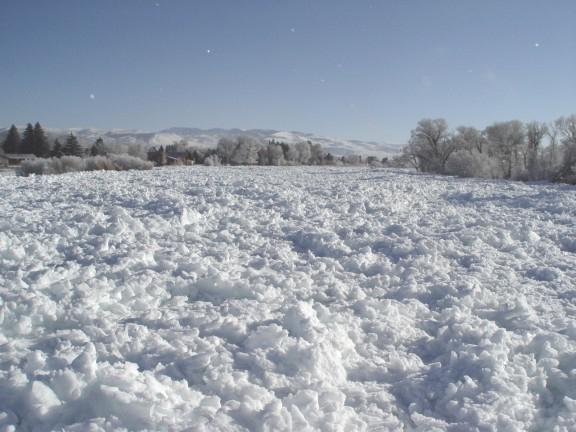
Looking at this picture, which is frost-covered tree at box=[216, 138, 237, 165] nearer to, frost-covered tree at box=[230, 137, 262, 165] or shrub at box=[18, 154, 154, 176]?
frost-covered tree at box=[230, 137, 262, 165]

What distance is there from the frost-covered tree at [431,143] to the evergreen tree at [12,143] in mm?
58728

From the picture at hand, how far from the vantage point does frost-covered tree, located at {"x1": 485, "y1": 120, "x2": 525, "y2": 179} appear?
50150mm

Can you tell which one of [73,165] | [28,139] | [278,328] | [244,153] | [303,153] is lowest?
[278,328]

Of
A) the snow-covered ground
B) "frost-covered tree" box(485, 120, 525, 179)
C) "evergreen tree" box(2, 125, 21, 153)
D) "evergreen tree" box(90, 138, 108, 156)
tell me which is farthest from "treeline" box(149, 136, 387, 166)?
the snow-covered ground

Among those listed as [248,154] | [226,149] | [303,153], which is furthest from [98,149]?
[303,153]

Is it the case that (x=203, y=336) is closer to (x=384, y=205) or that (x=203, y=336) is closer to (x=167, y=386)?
(x=167, y=386)

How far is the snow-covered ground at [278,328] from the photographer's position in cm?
322

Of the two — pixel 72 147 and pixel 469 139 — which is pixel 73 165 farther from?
pixel 469 139

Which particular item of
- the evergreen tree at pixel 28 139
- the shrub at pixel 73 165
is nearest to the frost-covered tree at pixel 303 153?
the evergreen tree at pixel 28 139

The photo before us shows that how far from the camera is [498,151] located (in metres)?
52.0

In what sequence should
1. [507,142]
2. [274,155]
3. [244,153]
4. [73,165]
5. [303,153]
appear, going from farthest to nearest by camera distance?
[303,153] < [274,155] < [244,153] < [507,142] < [73,165]

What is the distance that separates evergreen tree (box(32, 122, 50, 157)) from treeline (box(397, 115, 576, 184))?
177 ft

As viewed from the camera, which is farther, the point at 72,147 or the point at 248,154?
the point at 248,154

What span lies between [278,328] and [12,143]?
72.6 meters
